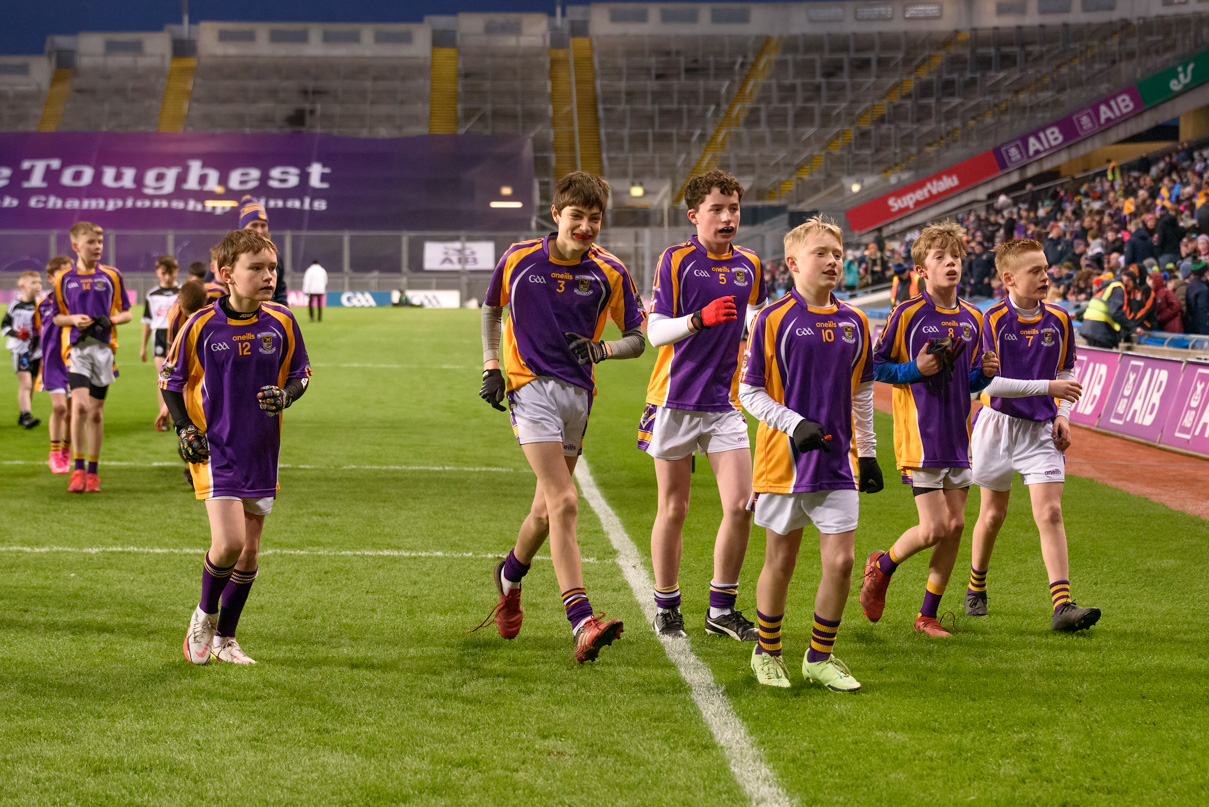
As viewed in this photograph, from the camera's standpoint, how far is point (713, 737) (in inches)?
169

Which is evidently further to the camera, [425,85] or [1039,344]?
[425,85]

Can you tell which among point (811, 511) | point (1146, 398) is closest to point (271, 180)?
point (1146, 398)

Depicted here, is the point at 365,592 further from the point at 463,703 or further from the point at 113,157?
the point at 113,157

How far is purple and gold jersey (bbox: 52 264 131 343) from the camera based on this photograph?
9.80m

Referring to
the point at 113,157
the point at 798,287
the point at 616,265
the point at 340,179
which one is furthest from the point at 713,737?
the point at 113,157

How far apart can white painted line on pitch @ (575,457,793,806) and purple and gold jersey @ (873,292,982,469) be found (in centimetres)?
139

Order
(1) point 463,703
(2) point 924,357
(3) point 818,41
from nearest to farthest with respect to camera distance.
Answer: (1) point 463,703
(2) point 924,357
(3) point 818,41

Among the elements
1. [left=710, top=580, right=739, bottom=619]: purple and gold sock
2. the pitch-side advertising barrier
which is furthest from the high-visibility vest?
[left=710, top=580, right=739, bottom=619]: purple and gold sock

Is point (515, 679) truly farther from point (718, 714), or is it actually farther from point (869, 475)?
point (869, 475)

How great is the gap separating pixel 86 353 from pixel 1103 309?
1263 centimetres

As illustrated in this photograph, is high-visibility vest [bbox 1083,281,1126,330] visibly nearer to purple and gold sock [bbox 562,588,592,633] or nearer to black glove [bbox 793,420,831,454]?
purple and gold sock [bbox 562,588,592,633]

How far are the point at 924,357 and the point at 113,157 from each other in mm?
50154

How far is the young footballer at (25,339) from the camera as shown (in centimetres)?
1340

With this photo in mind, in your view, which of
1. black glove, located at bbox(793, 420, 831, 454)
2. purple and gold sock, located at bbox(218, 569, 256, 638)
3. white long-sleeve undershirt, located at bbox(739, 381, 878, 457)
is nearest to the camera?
black glove, located at bbox(793, 420, 831, 454)
